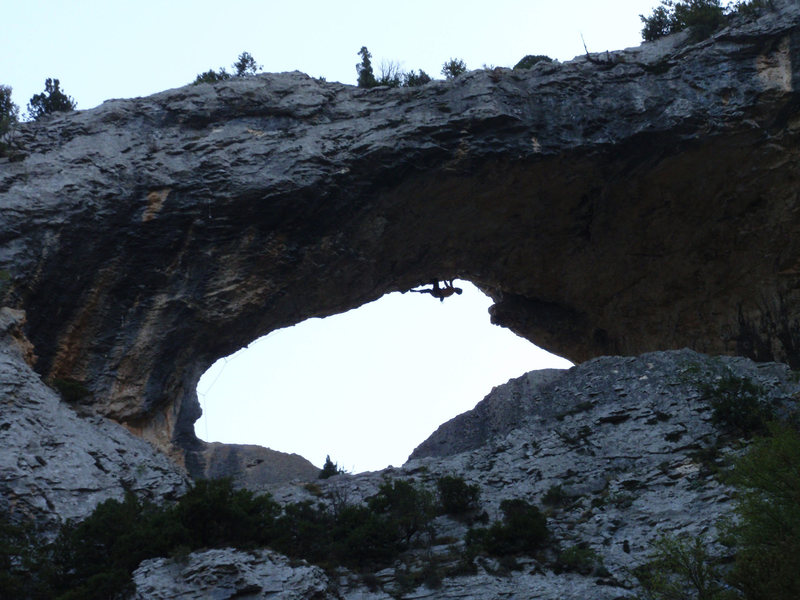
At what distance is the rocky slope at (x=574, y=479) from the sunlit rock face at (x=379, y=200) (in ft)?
15.6

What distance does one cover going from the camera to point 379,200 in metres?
25.0

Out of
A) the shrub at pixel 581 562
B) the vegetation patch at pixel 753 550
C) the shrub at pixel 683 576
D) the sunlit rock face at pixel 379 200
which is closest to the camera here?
the vegetation patch at pixel 753 550

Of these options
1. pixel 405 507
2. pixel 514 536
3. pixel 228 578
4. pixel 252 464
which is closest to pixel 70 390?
pixel 405 507

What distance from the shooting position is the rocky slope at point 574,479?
16.2 metres

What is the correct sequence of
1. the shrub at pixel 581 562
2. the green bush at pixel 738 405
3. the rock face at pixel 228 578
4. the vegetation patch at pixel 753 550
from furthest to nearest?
1. the green bush at pixel 738 405
2. the shrub at pixel 581 562
3. the rock face at pixel 228 578
4. the vegetation patch at pixel 753 550

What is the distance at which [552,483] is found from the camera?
807 inches

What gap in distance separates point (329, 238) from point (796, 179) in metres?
12.1

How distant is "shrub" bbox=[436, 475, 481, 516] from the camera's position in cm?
1981

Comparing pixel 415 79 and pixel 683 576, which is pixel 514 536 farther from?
pixel 415 79

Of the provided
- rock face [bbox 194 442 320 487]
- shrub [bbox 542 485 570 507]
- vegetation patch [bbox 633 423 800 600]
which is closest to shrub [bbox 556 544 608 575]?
vegetation patch [bbox 633 423 800 600]

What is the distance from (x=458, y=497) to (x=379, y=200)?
8.46 m

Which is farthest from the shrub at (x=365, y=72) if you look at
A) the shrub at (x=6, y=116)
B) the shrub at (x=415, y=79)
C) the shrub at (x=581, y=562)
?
the shrub at (x=581, y=562)

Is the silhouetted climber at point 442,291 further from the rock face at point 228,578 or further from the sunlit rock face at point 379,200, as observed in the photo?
the rock face at point 228,578

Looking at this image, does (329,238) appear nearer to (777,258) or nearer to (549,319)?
(549,319)
